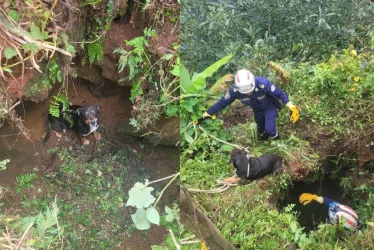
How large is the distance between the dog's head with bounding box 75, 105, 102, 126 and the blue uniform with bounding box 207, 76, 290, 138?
4.02 feet

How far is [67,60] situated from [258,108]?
1.32 metres

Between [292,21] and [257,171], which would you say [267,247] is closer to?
[257,171]

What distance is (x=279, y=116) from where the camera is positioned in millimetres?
2836

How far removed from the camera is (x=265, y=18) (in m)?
3.13

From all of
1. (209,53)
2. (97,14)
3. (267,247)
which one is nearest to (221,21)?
(209,53)

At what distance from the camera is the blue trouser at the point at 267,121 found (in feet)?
8.73

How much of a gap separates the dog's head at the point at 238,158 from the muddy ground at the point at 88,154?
0.85 metres

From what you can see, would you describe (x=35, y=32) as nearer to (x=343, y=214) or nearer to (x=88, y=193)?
(x=88, y=193)

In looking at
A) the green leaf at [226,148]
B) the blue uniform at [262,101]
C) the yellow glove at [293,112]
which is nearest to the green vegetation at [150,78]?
the blue uniform at [262,101]

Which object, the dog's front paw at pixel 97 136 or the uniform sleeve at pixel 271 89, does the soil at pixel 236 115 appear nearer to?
the uniform sleeve at pixel 271 89

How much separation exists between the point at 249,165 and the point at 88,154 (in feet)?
6.23

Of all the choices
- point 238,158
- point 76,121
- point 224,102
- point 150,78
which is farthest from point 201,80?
point 76,121

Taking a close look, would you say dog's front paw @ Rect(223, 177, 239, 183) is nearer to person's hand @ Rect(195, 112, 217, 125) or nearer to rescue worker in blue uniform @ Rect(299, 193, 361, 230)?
person's hand @ Rect(195, 112, 217, 125)

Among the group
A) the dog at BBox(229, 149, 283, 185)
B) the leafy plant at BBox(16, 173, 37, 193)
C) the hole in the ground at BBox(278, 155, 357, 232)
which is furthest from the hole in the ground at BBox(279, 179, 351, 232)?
the leafy plant at BBox(16, 173, 37, 193)
